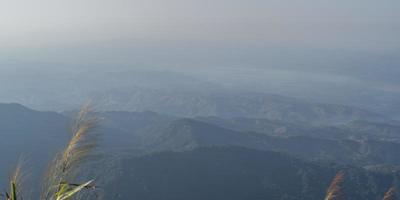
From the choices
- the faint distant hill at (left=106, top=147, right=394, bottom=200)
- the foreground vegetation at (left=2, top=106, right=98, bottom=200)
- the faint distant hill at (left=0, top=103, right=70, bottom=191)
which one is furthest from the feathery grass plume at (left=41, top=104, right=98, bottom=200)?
the faint distant hill at (left=0, top=103, right=70, bottom=191)

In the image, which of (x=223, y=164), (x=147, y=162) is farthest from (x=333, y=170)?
(x=147, y=162)

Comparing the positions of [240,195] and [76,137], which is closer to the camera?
[76,137]

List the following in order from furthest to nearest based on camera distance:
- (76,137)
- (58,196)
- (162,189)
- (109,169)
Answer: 1. (109,169)
2. (162,189)
3. (76,137)
4. (58,196)

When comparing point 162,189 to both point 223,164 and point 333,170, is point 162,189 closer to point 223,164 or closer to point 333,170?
point 223,164

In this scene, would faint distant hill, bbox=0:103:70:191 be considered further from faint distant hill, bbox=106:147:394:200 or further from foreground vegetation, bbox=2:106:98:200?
foreground vegetation, bbox=2:106:98:200

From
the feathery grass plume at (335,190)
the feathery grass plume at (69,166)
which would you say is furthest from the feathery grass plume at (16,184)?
the feathery grass plume at (335,190)

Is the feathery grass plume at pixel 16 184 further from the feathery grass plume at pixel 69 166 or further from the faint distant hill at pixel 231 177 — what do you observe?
the faint distant hill at pixel 231 177

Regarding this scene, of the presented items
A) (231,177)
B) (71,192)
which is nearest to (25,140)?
(231,177)
